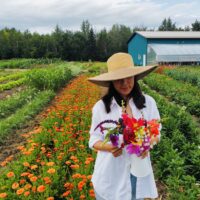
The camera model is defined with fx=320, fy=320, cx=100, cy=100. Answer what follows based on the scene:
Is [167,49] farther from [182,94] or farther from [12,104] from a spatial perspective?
[12,104]

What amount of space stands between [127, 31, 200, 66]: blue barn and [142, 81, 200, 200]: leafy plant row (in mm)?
24799

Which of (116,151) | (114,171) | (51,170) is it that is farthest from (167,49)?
(116,151)

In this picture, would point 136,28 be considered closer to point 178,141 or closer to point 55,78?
point 55,78

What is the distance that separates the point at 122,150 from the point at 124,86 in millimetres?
428

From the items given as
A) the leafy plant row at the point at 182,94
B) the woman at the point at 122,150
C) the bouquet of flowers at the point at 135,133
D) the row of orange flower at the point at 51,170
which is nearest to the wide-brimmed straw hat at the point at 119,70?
the woman at the point at 122,150

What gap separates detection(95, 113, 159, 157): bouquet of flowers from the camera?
182cm

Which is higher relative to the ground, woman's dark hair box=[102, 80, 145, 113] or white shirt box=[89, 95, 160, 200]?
woman's dark hair box=[102, 80, 145, 113]

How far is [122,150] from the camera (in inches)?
81.0

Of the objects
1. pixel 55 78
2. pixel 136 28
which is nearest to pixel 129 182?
pixel 55 78

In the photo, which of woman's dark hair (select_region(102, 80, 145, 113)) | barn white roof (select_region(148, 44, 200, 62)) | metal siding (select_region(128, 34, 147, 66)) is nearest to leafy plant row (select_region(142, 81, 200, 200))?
woman's dark hair (select_region(102, 80, 145, 113))

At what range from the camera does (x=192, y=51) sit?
32.5 m

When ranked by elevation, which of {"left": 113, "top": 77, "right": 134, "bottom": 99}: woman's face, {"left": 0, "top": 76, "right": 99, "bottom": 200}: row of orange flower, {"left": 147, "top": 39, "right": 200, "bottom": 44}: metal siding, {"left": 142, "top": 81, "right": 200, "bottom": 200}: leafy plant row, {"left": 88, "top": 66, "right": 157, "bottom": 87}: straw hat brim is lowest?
{"left": 142, "top": 81, "right": 200, "bottom": 200}: leafy plant row

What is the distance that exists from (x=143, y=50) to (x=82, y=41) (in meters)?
16.8

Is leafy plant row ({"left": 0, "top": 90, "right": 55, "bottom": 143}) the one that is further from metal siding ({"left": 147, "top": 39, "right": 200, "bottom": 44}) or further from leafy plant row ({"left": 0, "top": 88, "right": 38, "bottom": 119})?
metal siding ({"left": 147, "top": 39, "right": 200, "bottom": 44})
